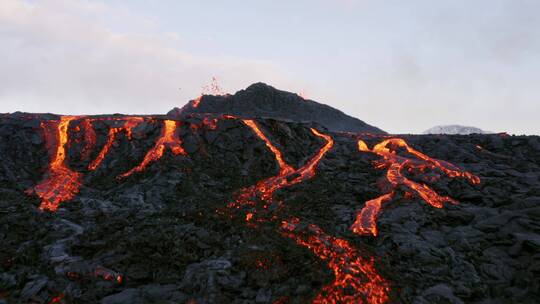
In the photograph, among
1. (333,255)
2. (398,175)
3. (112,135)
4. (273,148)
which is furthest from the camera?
(112,135)

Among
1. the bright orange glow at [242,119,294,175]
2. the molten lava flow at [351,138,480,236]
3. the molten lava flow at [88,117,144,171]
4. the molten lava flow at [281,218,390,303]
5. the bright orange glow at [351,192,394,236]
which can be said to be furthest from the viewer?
the molten lava flow at [88,117,144,171]

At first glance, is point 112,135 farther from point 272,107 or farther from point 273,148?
point 272,107

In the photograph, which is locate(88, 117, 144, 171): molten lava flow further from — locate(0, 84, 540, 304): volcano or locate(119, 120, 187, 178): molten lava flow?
locate(119, 120, 187, 178): molten lava flow

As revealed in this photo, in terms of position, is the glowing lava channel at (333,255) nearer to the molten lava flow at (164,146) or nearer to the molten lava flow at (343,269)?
the molten lava flow at (343,269)

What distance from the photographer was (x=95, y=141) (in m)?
32.1

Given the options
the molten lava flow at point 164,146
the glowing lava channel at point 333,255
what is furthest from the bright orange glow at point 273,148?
the molten lava flow at point 164,146

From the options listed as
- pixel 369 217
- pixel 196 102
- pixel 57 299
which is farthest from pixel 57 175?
pixel 196 102

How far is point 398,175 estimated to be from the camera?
27156mm

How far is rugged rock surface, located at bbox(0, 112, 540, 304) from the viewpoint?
15523 millimetres

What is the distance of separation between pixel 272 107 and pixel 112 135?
180 ft

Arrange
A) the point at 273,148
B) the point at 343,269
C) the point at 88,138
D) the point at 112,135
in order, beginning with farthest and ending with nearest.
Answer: the point at 112,135 → the point at 88,138 → the point at 273,148 → the point at 343,269

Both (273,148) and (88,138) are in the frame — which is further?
(88,138)

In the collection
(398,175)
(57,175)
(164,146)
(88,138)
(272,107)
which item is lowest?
(57,175)

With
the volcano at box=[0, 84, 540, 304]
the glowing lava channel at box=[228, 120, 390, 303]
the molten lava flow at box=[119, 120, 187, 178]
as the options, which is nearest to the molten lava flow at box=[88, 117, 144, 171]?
the volcano at box=[0, 84, 540, 304]
